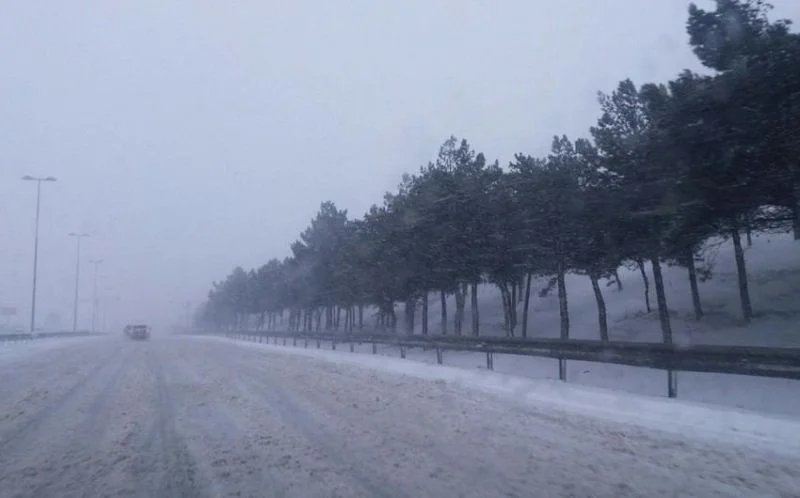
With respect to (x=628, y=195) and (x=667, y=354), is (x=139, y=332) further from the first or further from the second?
(x=667, y=354)

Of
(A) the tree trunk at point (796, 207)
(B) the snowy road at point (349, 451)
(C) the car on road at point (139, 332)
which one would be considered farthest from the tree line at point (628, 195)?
(C) the car on road at point (139, 332)

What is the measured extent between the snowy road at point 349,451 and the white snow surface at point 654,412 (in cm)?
41

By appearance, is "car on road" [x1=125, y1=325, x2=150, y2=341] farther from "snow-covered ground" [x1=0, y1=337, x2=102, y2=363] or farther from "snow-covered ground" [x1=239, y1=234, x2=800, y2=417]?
"snow-covered ground" [x1=239, y1=234, x2=800, y2=417]

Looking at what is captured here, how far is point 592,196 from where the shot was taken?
28.5 meters

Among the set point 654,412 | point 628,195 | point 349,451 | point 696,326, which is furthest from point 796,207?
point 696,326

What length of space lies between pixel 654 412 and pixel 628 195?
37.0ft

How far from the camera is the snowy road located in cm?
832

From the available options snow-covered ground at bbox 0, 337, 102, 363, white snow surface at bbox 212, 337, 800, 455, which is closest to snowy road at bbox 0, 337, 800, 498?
white snow surface at bbox 212, 337, 800, 455

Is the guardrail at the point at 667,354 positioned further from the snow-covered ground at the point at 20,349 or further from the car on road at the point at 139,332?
the car on road at the point at 139,332

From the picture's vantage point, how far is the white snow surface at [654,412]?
11.5m

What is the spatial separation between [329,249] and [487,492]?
66116mm

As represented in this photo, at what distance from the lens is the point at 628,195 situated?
2436 centimetres

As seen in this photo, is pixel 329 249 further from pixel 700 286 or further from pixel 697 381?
pixel 697 381

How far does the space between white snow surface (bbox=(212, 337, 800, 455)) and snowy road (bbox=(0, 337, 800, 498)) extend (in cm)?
41
